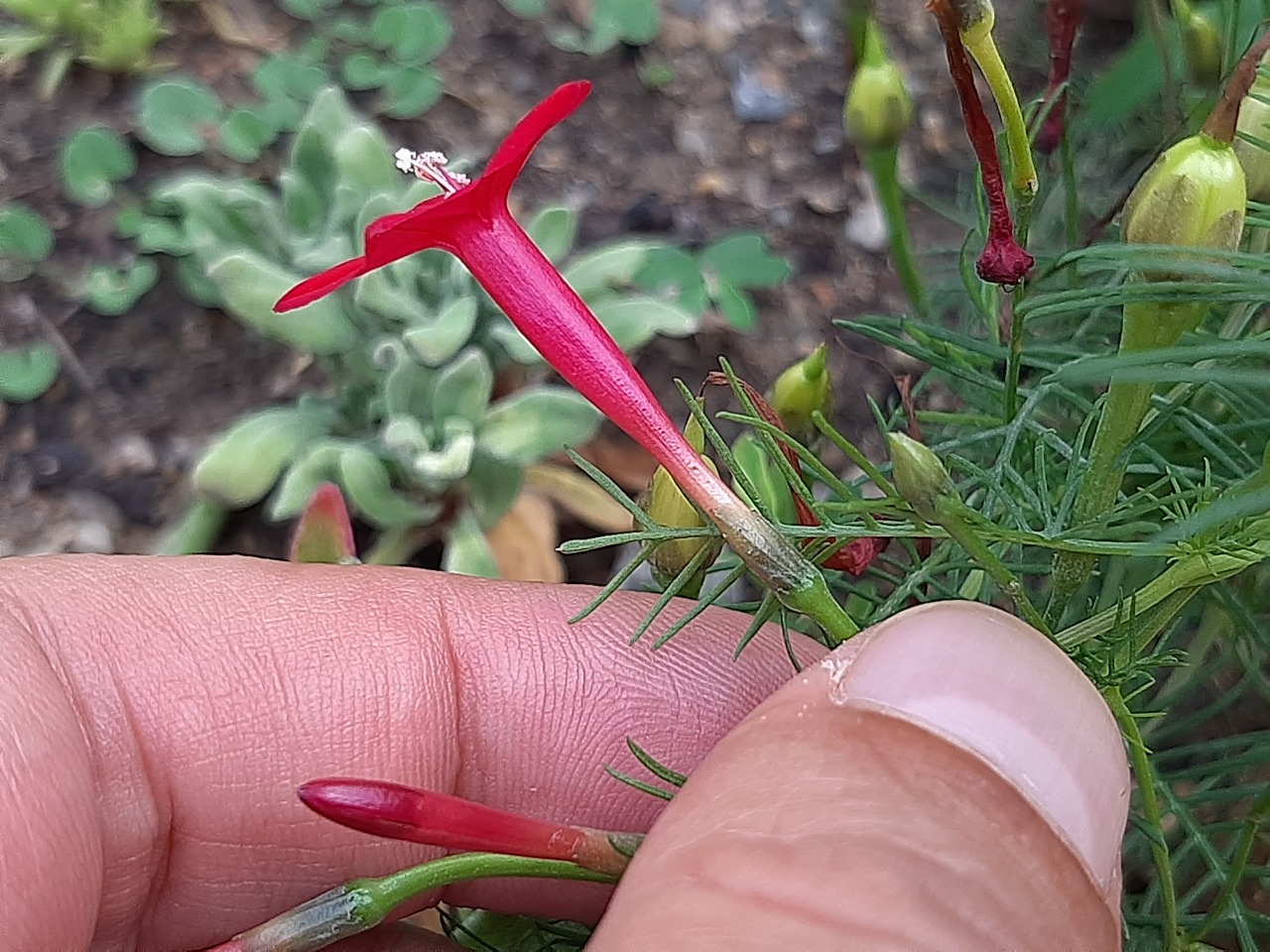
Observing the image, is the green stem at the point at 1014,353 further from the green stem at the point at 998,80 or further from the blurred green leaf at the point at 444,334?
the blurred green leaf at the point at 444,334

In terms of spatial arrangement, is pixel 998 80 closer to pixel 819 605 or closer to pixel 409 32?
pixel 819 605

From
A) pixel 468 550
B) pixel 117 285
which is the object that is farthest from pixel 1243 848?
pixel 117 285

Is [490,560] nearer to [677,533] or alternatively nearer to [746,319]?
[746,319]

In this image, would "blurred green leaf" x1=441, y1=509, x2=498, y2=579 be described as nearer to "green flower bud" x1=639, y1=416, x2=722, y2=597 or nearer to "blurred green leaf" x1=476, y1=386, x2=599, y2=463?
"blurred green leaf" x1=476, y1=386, x2=599, y2=463

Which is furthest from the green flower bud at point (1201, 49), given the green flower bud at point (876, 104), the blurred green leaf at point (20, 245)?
the blurred green leaf at point (20, 245)

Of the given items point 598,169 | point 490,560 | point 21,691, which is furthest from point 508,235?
point 598,169

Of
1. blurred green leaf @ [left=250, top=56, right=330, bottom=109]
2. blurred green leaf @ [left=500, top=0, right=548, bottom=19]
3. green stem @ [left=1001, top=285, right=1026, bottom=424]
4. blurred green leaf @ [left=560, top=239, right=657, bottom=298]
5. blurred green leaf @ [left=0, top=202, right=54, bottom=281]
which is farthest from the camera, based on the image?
blurred green leaf @ [left=500, top=0, right=548, bottom=19]

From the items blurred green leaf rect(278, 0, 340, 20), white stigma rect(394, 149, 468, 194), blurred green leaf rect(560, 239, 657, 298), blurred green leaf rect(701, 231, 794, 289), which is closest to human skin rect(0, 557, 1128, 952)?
white stigma rect(394, 149, 468, 194)
